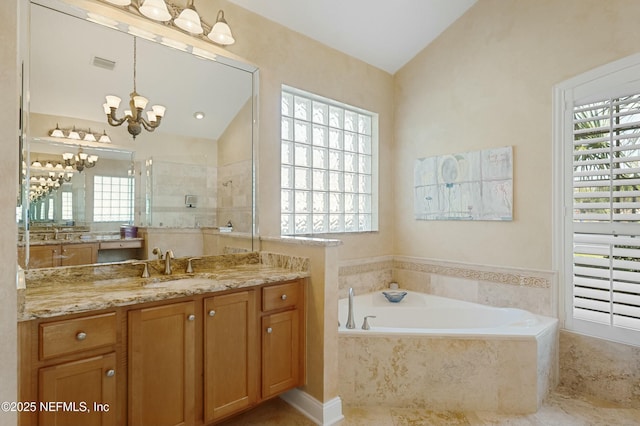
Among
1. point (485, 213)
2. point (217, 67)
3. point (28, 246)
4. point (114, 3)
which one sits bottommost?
point (28, 246)

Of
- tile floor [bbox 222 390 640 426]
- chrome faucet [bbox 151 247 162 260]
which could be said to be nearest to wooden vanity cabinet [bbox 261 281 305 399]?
tile floor [bbox 222 390 640 426]

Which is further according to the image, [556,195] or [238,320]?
[556,195]

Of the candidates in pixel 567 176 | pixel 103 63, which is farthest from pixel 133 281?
pixel 567 176

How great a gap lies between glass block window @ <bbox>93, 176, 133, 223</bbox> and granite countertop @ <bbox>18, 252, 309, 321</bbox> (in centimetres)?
27

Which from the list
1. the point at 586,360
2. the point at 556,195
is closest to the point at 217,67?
the point at 556,195

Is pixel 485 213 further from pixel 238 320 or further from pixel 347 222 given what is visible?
pixel 238 320

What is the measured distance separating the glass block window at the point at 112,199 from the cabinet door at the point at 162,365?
69 cm

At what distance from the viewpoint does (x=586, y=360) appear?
243 centimetres

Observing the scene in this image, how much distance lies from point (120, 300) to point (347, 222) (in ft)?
7.37

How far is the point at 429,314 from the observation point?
10.0 ft

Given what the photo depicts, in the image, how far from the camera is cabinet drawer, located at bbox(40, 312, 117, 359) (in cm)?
129

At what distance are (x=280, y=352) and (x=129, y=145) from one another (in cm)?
150

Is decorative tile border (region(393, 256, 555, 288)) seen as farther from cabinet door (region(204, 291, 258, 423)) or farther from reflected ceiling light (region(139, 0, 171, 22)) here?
reflected ceiling light (region(139, 0, 171, 22))

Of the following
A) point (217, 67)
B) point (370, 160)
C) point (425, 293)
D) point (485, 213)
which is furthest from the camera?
point (370, 160)
